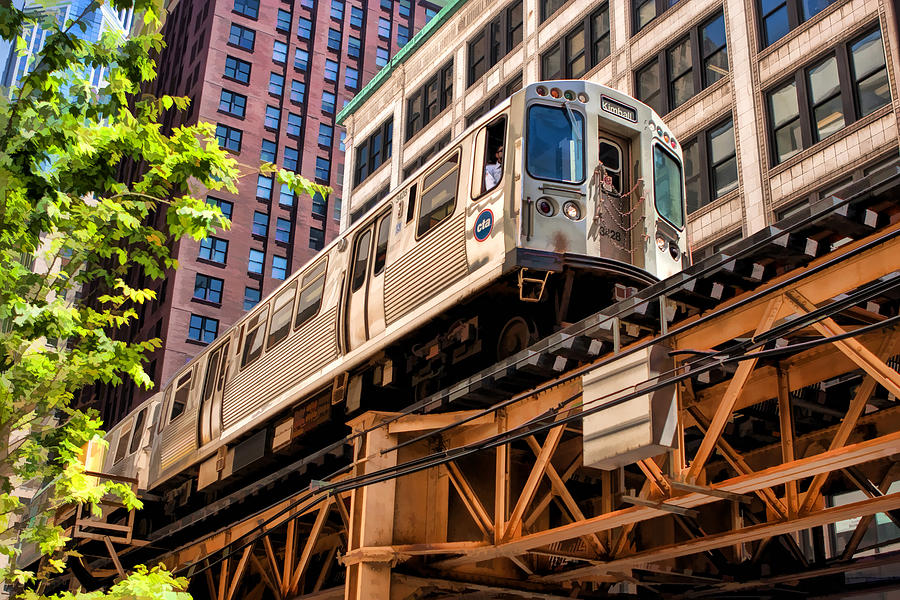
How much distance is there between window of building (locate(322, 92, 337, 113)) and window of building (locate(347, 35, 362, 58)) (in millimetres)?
4717

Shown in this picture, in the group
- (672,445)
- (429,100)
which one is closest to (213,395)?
(672,445)

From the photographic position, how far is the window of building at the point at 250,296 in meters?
61.8

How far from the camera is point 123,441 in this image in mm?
23688

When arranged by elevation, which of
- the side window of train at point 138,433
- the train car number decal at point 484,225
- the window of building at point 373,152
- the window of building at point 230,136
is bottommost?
the train car number decal at point 484,225

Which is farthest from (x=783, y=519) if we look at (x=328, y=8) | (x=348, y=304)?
(x=328, y=8)

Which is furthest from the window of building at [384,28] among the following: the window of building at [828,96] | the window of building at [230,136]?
the window of building at [828,96]

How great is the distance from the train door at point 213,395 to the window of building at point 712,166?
13.1 m

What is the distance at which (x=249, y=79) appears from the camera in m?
68.6

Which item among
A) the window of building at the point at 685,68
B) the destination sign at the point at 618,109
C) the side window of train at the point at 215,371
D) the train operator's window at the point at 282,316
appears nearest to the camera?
the destination sign at the point at 618,109

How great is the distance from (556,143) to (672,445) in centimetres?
489

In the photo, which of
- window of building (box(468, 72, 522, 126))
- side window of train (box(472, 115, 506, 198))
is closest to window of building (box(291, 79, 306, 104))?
window of building (box(468, 72, 522, 126))

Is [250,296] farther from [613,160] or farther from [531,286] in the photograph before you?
[531,286]

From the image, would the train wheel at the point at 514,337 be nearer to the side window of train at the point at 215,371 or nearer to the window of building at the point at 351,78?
the side window of train at the point at 215,371

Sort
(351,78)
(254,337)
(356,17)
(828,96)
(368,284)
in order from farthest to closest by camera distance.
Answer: (356,17), (351,78), (828,96), (254,337), (368,284)
